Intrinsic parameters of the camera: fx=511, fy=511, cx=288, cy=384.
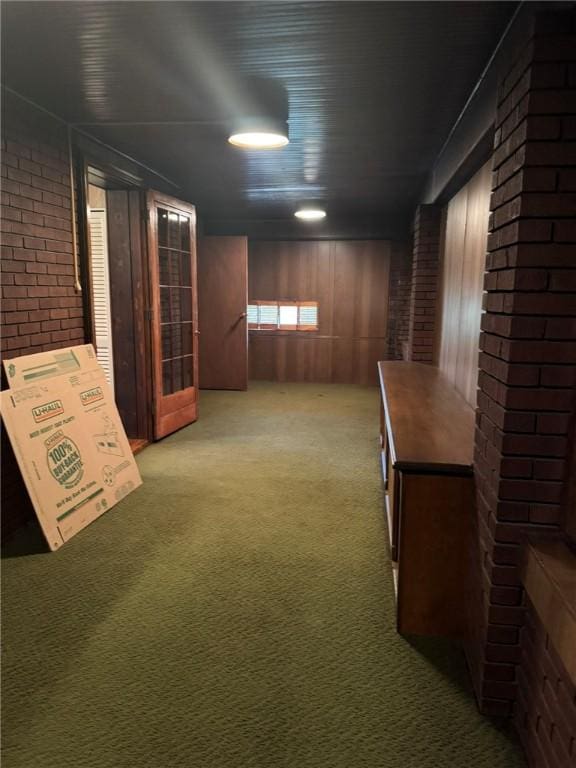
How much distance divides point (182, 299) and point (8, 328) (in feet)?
8.30

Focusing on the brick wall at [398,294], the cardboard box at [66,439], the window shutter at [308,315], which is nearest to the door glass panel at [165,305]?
the cardboard box at [66,439]

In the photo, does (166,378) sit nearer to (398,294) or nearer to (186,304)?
(186,304)

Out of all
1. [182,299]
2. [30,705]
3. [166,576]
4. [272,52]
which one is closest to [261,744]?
[30,705]

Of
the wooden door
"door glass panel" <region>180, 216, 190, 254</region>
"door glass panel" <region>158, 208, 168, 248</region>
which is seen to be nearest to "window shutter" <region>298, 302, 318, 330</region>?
the wooden door

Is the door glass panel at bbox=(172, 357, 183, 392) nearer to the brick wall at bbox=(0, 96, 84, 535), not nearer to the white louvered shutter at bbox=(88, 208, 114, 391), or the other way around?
the white louvered shutter at bbox=(88, 208, 114, 391)

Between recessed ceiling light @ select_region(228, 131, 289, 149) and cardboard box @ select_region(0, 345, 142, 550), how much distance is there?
1659mm

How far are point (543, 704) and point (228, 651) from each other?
43.4 inches

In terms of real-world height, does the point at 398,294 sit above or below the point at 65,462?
above

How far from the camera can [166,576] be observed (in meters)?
2.50

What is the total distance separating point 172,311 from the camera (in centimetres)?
502

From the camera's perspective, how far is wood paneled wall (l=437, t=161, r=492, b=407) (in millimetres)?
2980

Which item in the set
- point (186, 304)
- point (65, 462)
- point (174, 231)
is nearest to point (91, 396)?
point (65, 462)

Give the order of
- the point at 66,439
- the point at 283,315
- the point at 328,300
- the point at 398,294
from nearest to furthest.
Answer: the point at 66,439 < the point at 398,294 < the point at 328,300 < the point at 283,315

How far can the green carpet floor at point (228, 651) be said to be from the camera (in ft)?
5.19
